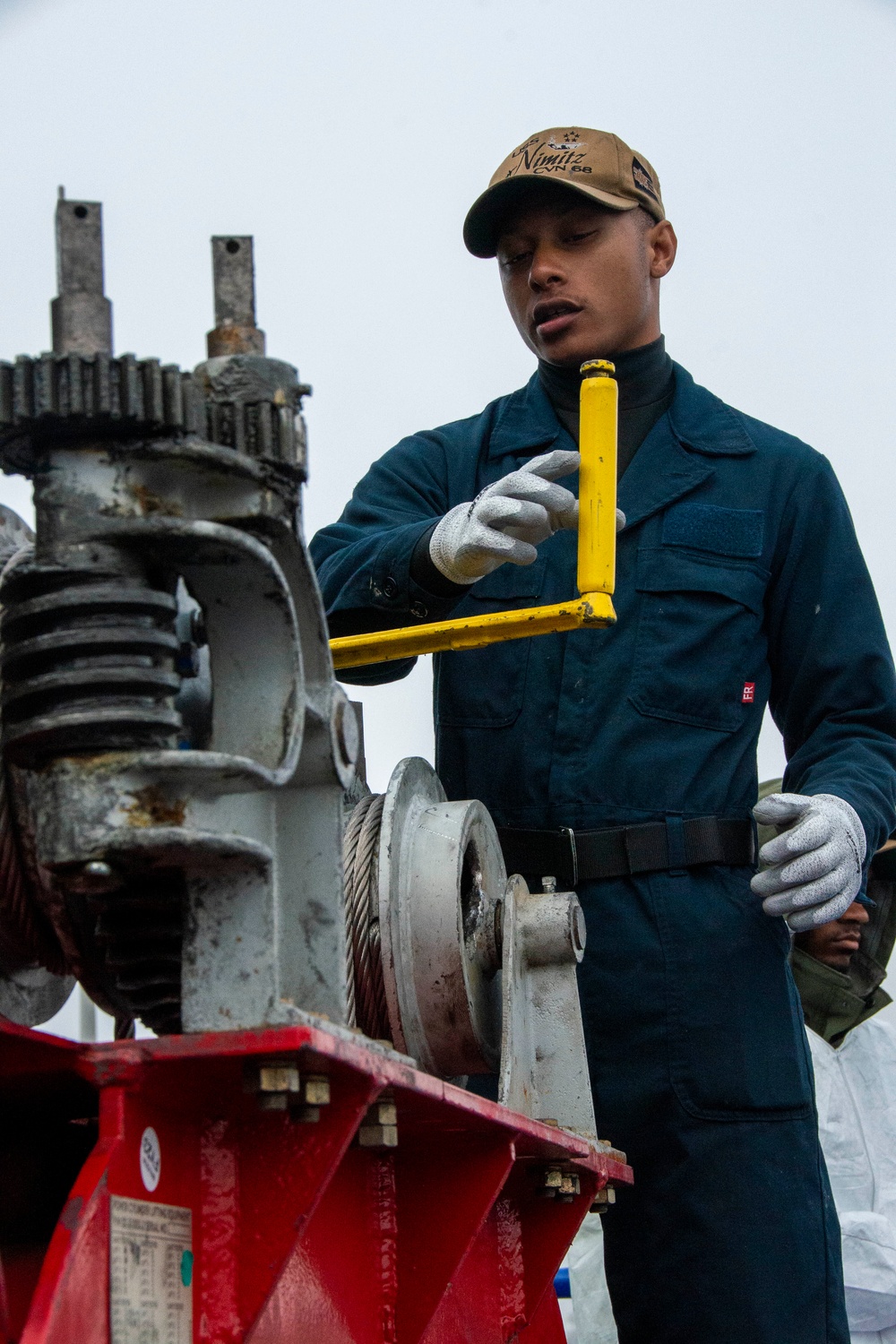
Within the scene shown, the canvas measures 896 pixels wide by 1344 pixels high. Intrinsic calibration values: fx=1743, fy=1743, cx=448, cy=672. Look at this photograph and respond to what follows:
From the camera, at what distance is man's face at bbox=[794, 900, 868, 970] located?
538 cm

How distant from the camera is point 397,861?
2562mm

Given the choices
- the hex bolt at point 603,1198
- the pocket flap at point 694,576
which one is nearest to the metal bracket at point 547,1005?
the hex bolt at point 603,1198

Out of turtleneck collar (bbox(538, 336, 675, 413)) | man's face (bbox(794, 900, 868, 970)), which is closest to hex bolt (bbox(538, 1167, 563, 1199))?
turtleneck collar (bbox(538, 336, 675, 413))

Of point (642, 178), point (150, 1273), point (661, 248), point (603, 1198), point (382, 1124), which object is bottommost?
point (603, 1198)

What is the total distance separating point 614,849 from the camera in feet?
10.8

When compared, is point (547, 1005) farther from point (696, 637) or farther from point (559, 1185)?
point (696, 637)

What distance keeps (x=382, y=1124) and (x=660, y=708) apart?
160 centimetres

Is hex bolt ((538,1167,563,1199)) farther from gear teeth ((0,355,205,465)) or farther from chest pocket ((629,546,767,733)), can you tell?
gear teeth ((0,355,205,465))

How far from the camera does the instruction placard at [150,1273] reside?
160 cm

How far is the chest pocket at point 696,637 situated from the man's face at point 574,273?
1.56ft

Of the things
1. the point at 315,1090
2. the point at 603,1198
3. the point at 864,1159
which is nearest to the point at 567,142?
the point at 603,1198

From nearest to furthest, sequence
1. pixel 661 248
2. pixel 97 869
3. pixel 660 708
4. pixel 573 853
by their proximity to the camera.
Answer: pixel 97 869, pixel 573 853, pixel 660 708, pixel 661 248

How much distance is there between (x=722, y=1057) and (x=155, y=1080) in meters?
1.76

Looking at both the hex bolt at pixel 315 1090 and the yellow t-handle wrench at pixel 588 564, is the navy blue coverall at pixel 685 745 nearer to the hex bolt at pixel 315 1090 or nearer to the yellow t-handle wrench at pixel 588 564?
the yellow t-handle wrench at pixel 588 564
